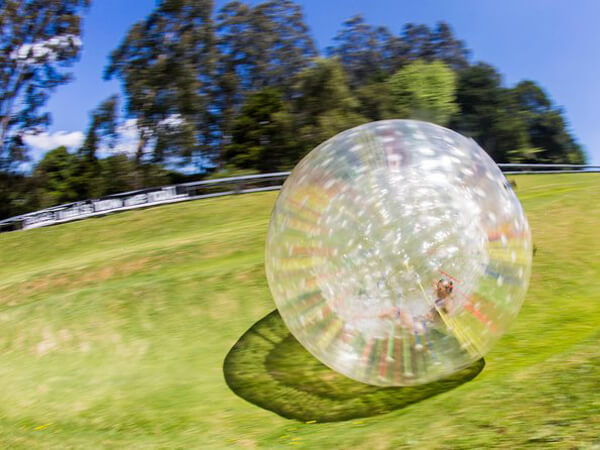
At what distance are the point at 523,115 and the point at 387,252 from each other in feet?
197

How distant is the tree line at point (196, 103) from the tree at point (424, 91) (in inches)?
3.8

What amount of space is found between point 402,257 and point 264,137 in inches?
1383

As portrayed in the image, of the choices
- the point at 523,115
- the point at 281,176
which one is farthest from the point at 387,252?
the point at 523,115

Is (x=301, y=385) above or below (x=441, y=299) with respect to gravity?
below

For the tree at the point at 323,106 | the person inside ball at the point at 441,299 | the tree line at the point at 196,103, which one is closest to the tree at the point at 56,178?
the tree line at the point at 196,103

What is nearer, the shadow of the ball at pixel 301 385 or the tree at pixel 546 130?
the shadow of the ball at pixel 301 385

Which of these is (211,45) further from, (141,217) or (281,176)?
(141,217)

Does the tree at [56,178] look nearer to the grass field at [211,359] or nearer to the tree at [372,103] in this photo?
the tree at [372,103]

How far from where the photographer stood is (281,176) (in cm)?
2209

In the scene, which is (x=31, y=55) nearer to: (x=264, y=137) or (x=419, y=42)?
(x=264, y=137)

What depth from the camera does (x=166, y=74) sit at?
4122 centimetres

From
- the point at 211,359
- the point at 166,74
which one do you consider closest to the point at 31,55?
the point at 166,74

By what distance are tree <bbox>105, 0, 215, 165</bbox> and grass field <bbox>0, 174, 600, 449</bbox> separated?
1146 inches

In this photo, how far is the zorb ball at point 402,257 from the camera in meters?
4.85
